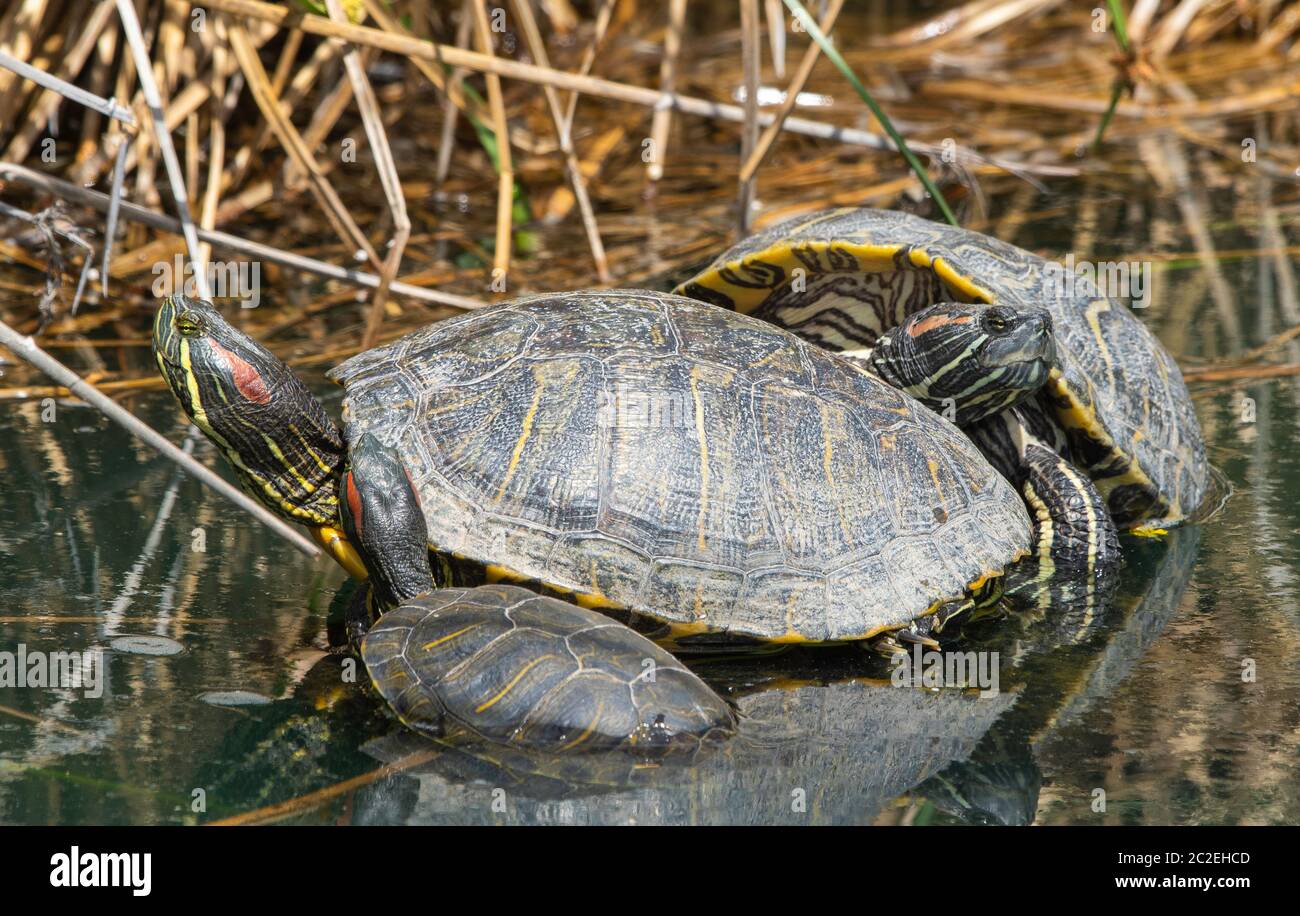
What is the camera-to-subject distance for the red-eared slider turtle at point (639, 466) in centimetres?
371

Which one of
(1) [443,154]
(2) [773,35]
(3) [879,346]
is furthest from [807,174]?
(3) [879,346]

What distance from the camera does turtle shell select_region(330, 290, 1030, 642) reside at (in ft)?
12.2

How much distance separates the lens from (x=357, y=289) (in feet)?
23.1

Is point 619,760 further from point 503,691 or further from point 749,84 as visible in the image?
point 749,84

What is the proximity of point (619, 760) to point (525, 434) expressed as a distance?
3.28ft

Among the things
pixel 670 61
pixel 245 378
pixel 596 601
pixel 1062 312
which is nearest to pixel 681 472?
pixel 596 601

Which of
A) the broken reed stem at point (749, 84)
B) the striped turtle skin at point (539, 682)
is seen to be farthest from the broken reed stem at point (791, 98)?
the striped turtle skin at point (539, 682)

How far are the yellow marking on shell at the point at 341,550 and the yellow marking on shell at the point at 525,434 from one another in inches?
19.8

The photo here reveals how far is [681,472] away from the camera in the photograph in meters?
3.80

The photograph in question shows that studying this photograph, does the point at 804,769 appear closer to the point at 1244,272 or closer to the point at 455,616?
the point at 455,616

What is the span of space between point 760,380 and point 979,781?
131 cm

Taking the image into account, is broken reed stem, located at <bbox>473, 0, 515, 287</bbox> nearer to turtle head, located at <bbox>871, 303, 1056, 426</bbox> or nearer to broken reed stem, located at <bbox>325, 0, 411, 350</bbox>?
broken reed stem, located at <bbox>325, 0, 411, 350</bbox>

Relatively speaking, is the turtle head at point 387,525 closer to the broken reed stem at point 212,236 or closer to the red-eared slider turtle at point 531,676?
the red-eared slider turtle at point 531,676

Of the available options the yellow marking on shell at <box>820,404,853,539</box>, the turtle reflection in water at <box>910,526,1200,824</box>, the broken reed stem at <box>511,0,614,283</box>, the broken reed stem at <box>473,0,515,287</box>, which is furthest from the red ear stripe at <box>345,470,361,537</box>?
the broken reed stem at <box>511,0,614,283</box>
